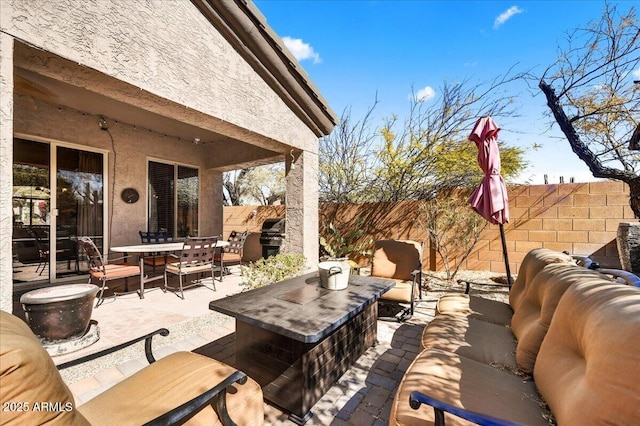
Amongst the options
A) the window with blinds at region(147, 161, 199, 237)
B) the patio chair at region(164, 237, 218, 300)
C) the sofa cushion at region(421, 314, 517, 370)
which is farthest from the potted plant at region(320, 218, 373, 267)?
the sofa cushion at region(421, 314, 517, 370)

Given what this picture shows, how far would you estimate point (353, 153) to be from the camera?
8.62m

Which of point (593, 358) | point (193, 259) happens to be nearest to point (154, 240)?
point (193, 259)

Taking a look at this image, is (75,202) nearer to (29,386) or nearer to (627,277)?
(29,386)

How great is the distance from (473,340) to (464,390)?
874 mm

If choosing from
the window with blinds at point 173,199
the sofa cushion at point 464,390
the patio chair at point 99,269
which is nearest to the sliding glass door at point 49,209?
the window with blinds at point 173,199

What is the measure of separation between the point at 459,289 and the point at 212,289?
4799mm

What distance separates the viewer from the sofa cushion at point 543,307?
183 cm

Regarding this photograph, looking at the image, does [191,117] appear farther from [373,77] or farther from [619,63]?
[619,63]

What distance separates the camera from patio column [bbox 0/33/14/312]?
1.81 metres

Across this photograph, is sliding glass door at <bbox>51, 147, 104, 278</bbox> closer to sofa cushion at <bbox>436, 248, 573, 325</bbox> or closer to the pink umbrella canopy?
sofa cushion at <bbox>436, 248, 573, 325</bbox>

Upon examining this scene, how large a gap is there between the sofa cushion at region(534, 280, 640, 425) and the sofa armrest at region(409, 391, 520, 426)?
31 centimetres

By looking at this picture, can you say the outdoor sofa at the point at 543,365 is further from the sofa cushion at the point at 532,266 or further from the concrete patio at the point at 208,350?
the concrete patio at the point at 208,350

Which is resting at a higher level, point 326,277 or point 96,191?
point 96,191

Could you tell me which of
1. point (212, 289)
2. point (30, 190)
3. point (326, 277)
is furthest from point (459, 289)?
point (30, 190)
